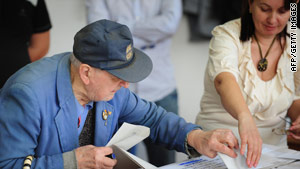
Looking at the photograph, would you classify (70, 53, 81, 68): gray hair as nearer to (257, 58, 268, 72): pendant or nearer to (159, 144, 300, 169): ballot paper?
(159, 144, 300, 169): ballot paper

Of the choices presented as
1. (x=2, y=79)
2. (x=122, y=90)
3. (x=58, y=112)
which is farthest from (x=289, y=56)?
(x=2, y=79)

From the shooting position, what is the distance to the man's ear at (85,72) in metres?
1.34

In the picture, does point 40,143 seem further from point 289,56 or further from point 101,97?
point 289,56

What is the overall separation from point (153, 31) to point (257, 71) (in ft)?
3.14

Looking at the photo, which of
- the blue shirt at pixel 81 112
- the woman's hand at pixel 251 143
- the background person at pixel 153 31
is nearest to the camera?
the woman's hand at pixel 251 143

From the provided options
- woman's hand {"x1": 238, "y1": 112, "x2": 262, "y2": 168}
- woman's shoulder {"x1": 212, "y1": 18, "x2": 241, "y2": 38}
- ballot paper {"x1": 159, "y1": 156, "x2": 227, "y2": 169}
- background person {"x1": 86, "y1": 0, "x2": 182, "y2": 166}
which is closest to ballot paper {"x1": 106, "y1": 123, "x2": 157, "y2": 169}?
ballot paper {"x1": 159, "y1": 156, "x2": 227, "y2": 169}

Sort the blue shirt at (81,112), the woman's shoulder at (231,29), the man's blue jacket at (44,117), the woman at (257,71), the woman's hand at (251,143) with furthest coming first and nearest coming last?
the woman's shoulder at (231,29), the woman at (257,71), the blue shirt at (81,112), the woman's hand at (251,143), the man's blue jacket at (44,117)

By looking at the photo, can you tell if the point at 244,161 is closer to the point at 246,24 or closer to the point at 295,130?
the point at 295,130

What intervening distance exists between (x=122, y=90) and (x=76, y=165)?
45cm

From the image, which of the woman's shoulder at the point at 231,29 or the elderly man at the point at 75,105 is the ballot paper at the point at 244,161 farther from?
the woman's shoulder at the point at 231,29

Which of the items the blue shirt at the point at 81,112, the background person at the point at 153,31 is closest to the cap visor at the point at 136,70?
the blue shirt at the point at 81,112

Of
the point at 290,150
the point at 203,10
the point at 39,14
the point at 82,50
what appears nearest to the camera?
the point at 82,50

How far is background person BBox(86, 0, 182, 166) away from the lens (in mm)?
2512

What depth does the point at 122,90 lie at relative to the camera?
5.45 ft
